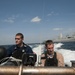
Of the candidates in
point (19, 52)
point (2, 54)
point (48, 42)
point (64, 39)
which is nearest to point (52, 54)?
point (48, 42)

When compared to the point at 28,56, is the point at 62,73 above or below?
Answer: below

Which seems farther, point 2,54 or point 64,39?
point 64,39

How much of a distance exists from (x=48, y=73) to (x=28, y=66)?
21 cm

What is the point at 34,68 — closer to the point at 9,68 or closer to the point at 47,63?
the point at 9,68

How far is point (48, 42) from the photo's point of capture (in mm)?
4043

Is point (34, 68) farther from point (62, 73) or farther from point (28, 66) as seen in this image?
point (62, 73)

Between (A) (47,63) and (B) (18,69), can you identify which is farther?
(A) (47,63)

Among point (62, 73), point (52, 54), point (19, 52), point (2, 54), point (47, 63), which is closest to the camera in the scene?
point (62, 73)

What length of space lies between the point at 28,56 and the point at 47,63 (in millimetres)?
1286

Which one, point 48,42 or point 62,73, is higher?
point 48,42

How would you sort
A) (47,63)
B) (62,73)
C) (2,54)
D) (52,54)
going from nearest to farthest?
1. (62,73)
2. (2,54)
3. (47,63)
4. (52,54)

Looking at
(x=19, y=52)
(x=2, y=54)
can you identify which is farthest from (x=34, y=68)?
(x=19, y=52)

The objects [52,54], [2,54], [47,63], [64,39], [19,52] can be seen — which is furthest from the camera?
[64,39]

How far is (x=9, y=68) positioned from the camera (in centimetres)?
204
